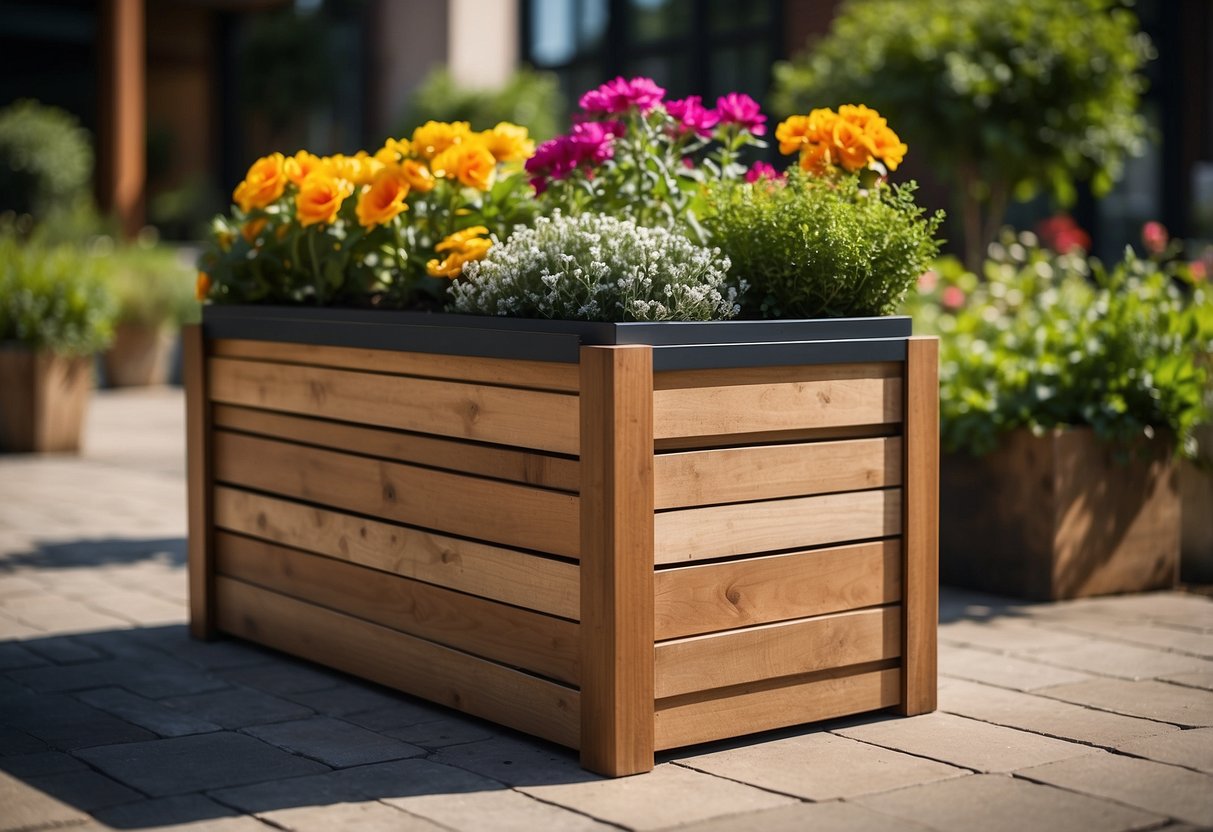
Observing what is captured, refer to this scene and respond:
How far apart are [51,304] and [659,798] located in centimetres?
648

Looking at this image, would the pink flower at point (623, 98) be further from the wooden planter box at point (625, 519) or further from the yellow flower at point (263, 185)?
the yellow flower at point (263, 185)

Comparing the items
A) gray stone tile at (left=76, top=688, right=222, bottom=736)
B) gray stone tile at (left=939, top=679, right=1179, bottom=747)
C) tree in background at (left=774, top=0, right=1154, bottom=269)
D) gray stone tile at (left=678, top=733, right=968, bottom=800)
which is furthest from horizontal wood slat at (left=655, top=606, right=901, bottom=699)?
tree in background at (left=774, top=0, right=1154, bottom=269)

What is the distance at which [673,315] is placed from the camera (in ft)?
10.7

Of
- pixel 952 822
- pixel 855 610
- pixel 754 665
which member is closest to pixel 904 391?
pixel 855 610

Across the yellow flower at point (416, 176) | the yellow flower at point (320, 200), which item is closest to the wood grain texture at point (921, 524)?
the yellow flower at point (416, 176)

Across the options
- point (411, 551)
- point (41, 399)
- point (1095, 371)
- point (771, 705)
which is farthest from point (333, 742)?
point (41, 399)

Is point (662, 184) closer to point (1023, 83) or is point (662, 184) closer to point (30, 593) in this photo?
point (30, 593)

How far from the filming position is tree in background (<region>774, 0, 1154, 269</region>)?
21.7 feet

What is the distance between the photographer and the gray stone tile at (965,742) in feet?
10.4

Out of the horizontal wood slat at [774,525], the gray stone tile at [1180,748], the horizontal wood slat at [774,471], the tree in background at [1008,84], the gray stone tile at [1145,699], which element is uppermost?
the tree in background at [1008,84]

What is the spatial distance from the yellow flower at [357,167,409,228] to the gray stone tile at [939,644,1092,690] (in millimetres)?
1926

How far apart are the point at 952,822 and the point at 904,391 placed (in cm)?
111

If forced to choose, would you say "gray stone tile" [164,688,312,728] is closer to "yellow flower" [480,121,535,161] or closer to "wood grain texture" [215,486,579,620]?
"wood grain texture" [215,486,579,620]

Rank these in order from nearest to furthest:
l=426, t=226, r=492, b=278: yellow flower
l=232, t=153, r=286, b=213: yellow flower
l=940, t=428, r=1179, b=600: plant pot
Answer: l=426, t=226, r=492, b=278: yellow flower < l=232, t=153, r=286, b=213: yellow flower < l=940, t=428, r=1179, b=600: plant pot
